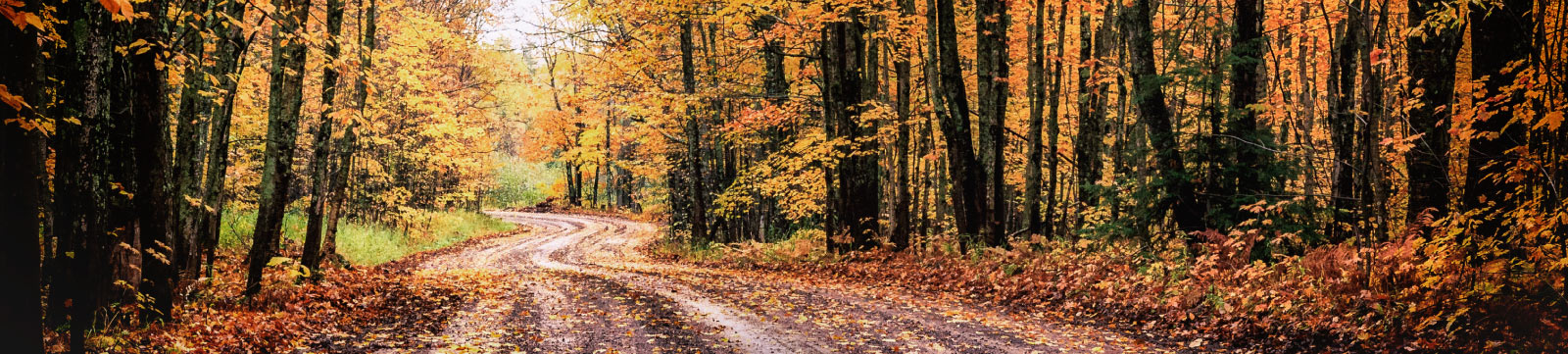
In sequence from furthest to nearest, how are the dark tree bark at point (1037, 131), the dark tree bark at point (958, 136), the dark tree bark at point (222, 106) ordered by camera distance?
the dark tree bark at point (1037, 131) < the dark tree bark at point (958, 136) < the dark tree bark at point (222, 106)

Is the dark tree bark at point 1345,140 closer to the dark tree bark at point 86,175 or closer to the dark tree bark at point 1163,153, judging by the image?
the dark tree bark at point 1163,153

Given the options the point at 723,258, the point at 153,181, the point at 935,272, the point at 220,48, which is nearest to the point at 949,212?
the point at 723,258

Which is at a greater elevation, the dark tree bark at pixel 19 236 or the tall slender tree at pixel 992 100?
the tall slender tree at pixel 992 100

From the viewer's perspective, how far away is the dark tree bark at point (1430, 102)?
739 cm

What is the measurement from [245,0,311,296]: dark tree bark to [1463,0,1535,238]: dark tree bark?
11.5 meters

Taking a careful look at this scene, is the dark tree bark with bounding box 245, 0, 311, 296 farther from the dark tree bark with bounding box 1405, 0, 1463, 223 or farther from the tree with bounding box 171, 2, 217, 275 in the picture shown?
the dark tree bark with bounding box 1405, 0, 1463, 223

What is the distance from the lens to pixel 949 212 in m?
28.8

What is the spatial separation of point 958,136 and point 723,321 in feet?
25.5

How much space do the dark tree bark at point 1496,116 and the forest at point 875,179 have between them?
0.08 ft

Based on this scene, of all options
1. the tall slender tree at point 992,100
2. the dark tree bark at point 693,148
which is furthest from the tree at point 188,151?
the dark tree bark at point 693,148

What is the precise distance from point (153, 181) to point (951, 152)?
12.4m

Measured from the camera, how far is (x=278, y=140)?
10.6m

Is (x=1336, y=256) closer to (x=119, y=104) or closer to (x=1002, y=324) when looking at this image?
(x=1002, y=324)

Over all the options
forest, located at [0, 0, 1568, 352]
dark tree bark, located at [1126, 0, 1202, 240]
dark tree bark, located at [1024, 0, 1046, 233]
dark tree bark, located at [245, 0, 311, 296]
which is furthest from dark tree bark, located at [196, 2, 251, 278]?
dark tree bark, located at [1024, 0, 1046, 233]
